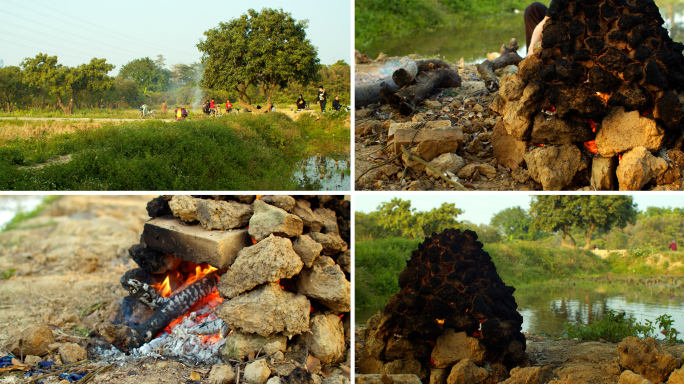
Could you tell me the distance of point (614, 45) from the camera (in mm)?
3893

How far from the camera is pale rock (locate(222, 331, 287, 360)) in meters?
3.50

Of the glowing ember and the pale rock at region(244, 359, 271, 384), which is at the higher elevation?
the glowing ember

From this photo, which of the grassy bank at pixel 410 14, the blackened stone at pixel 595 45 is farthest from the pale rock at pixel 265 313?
the grassy bank at pixel 410 14

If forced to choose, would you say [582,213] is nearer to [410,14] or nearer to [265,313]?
[265,313]

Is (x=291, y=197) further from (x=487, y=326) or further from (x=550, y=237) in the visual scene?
(x=550, y=237)

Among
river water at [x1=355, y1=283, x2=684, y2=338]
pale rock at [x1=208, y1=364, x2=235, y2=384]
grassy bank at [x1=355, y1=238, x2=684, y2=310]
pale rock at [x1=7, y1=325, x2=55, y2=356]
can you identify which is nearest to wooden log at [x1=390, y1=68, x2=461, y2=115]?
grassy bank at [x1=355, y1=238, x2=684, y2=310]

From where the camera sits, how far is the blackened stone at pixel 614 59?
3.78 m

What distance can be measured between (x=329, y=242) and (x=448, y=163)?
1672 millimetres

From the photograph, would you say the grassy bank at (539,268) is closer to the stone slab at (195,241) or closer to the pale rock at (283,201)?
the pale rock at (283,201)

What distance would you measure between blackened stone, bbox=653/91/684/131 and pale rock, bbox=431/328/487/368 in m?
2.57

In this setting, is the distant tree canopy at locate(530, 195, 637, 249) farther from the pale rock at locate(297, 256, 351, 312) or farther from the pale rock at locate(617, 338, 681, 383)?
the pale rock at locate(297, 256, 351, 312)

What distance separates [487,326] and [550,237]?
2.50 m

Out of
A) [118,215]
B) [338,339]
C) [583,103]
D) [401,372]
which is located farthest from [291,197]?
[118,215]

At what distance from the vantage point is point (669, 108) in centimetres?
366
